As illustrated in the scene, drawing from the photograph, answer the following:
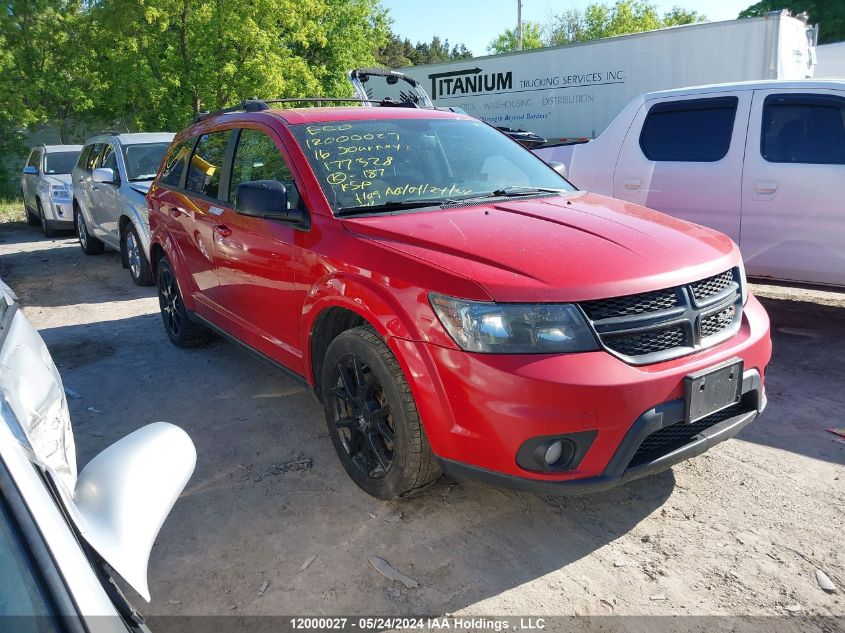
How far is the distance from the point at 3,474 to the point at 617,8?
151ft

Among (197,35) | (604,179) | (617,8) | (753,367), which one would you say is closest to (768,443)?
(753,367)

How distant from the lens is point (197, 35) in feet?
54.1

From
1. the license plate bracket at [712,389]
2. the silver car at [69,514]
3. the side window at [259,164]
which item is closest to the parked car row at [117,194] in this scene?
the side window at [259,164]

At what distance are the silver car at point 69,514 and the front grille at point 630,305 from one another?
1585mm

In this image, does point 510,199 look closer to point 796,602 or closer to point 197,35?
point 796,602

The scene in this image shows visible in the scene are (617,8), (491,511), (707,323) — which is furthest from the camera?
(617,8)

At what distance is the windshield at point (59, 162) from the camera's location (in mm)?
13312

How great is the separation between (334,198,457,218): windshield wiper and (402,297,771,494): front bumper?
93 cm

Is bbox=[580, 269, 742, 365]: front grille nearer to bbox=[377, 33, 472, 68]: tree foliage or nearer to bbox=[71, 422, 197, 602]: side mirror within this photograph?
bbox=[71, 422, 197, 602]: side mirror

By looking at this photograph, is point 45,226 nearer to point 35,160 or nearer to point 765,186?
point 35,160

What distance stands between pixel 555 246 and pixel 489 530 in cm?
129

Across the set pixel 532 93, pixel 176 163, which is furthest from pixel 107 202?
pixel 532 93

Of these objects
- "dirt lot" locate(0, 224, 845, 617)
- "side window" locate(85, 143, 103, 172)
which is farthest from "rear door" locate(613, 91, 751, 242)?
"side window" locate(85, 143, 103, 172)

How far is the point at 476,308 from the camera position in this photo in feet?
8.79
